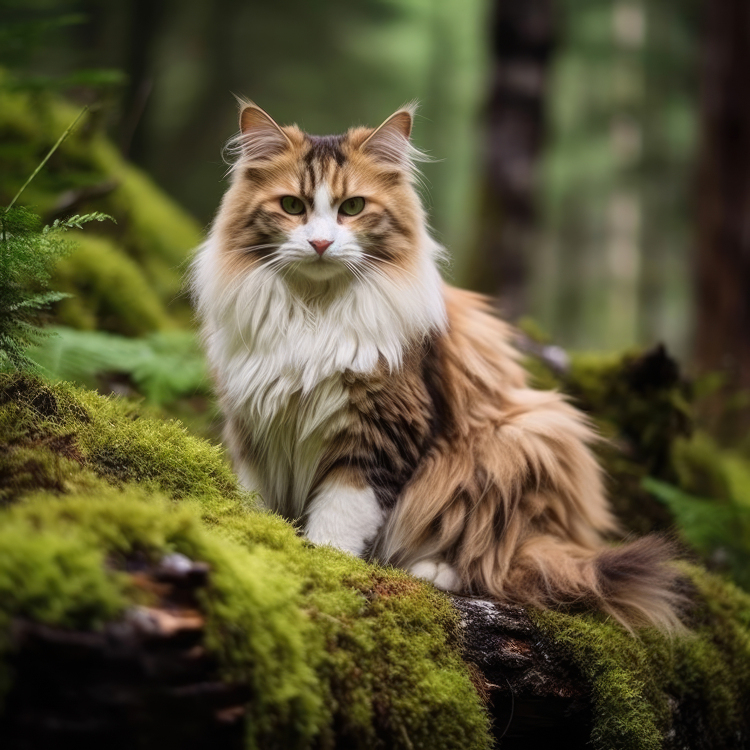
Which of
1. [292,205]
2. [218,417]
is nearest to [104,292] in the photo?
[218,417]

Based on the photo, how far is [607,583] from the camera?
8.35ft

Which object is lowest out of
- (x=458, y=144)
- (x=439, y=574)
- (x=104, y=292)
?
(x=439, y=574)

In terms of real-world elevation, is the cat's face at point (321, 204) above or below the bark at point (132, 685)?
above

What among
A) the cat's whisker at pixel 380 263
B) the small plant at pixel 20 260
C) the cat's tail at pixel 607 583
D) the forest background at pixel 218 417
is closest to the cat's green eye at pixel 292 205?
the cat's whisker at pixel 380 263

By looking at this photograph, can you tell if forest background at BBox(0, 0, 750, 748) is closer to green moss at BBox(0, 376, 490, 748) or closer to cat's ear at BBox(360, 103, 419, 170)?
green moss at BBox(0, 376, 490, 748)

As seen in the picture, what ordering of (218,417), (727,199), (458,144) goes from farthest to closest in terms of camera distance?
(458,144) → (727,199) → (218,417)

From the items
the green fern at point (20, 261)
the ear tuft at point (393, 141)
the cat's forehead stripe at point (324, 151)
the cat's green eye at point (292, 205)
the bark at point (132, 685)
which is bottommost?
the bark at point (132, 685)

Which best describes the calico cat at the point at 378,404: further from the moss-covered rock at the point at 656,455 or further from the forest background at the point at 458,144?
the moss-covered rock at the point at 656,455

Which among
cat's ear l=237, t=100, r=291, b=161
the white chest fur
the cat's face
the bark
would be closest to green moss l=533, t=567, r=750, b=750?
the white chest fur

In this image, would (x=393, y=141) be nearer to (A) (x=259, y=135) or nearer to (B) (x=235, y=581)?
(A) (x=259, y=135)

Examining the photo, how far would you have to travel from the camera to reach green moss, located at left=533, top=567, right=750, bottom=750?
7.52 feet

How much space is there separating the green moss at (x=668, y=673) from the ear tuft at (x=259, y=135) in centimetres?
199

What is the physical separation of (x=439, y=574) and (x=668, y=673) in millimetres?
886

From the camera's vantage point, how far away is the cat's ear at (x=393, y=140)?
285 centimetres
